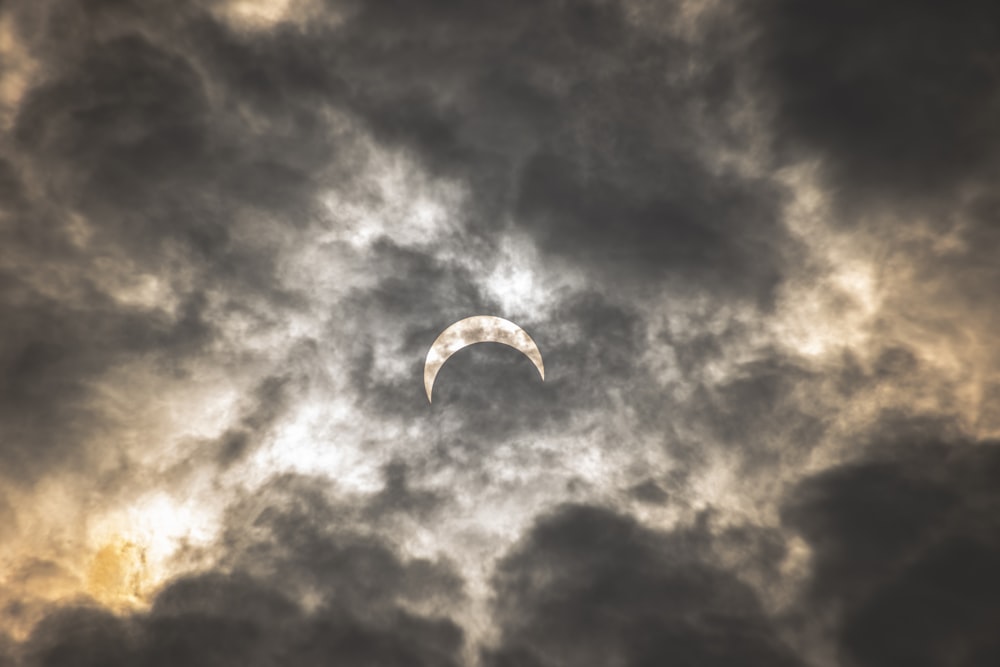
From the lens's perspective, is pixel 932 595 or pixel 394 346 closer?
pixel 932 595

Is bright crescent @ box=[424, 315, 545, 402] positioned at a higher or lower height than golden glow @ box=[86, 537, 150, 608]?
higher

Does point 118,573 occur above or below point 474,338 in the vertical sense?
below

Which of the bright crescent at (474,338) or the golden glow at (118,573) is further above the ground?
the bright crescent at (474,338)

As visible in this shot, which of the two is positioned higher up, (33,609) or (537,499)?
(537,499)

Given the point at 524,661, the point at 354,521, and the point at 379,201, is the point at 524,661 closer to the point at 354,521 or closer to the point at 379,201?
the point at 354,521

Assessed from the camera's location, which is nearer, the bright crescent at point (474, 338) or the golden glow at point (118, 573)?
the golden glow at point (118, 573)

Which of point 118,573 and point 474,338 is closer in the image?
point 118,573

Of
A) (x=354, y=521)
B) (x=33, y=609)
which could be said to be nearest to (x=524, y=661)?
(x=354, y=521)

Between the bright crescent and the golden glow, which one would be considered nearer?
the golden glow
